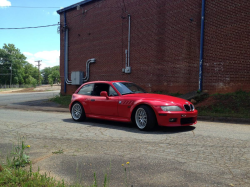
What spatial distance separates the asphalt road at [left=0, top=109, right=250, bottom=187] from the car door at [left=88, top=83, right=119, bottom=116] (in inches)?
31.8

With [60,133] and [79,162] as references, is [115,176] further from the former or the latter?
[60,133]

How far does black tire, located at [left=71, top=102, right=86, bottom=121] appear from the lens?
7.58 m

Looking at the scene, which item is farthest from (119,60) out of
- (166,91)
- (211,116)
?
(211,116)

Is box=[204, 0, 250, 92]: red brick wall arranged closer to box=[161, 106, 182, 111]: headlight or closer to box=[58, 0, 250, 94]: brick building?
box=[58, 0, 250, 94]: brick building

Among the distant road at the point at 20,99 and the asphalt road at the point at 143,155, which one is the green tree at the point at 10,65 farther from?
the asphalt road at the point at 143,155

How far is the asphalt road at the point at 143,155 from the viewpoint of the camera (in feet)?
9.63

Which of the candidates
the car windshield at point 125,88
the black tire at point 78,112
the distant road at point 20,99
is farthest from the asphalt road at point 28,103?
the car windshield at point 125,88

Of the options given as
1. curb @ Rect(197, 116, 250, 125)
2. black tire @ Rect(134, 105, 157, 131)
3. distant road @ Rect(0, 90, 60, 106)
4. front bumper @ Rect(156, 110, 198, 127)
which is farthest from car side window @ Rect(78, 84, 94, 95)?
distant road @ Rect(0, 90, 60, 106)

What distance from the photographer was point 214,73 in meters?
11.7

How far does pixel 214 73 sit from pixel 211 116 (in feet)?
14.0

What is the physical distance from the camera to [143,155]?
12.7ft

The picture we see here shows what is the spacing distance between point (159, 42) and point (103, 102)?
827 cm

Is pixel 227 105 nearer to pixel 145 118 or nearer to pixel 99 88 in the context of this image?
pixel 145 118

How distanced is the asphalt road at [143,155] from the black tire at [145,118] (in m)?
0.21
